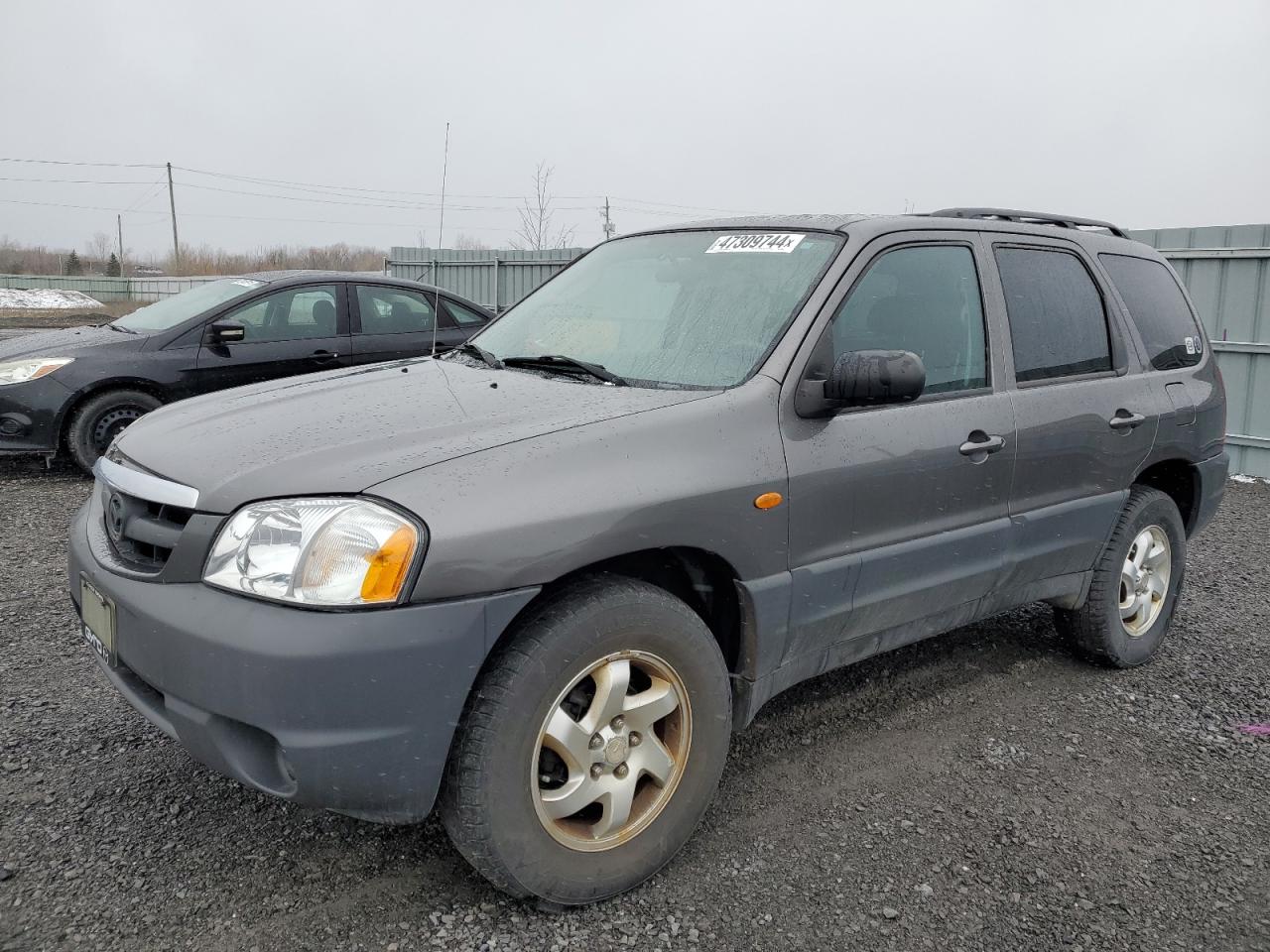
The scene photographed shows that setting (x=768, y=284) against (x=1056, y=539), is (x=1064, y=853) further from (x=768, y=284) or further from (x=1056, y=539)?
(x=768, y=284)

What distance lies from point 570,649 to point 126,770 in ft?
5.62

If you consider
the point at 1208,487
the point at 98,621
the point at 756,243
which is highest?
the point at 756,243

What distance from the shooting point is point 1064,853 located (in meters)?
2.87

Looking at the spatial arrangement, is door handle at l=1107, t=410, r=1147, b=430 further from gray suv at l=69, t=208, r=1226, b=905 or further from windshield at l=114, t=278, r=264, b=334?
windshield at l=114, t=278, r=264, b=334

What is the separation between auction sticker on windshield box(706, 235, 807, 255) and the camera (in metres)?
3.30

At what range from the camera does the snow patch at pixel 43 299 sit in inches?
1257

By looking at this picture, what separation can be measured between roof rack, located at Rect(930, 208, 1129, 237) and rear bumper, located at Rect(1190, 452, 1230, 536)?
1.11m

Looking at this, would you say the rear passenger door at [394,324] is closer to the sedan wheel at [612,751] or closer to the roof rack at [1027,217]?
the roof rack at [1027,217]

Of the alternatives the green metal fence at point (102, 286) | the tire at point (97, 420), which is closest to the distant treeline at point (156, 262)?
the green metal fence at point (102, 286)

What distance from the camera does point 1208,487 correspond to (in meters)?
4.53

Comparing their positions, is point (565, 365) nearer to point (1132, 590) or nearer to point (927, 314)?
point (927, 314)

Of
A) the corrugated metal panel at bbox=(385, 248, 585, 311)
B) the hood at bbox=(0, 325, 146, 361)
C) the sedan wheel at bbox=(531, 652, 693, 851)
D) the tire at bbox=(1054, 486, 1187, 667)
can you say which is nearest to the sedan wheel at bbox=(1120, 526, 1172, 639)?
the tire at bbox=(1054, 486, 1187, 667)

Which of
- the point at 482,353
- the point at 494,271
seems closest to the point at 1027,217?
the point at 482,353

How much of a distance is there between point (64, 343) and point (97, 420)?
69cm
